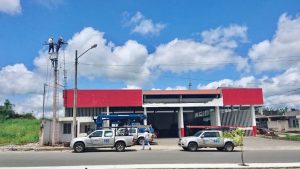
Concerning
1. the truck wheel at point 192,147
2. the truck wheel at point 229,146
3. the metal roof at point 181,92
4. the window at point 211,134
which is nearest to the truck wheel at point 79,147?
the truck wheel at point 192,147

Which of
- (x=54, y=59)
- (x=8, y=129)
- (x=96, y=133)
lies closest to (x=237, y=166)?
(x=96, y=133)

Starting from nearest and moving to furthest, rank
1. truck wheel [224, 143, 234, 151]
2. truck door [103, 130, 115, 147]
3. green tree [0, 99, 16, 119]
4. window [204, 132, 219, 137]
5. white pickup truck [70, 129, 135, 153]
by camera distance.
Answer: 1. white pickup truck [70, 129, 135, 153]
2. truck door [103, 130, 115, 147]
3. truck wheel [224, 143, 234, 151]
4. window [204, 132, 219, 137]
5. green tree [0, 99, 16, 119]

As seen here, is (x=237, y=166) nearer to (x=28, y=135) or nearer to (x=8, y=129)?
(x=28, y=135)

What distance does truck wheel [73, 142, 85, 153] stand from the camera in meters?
26.8

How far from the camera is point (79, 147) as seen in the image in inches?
1057

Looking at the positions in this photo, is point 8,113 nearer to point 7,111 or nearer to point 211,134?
point 7,111

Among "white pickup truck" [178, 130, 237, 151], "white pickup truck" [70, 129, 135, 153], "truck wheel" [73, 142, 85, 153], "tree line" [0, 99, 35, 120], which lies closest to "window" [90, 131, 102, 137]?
"white pickup truck" [70, 129, 135, 153]

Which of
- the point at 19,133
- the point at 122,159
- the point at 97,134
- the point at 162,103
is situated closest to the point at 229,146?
the point at 97,134

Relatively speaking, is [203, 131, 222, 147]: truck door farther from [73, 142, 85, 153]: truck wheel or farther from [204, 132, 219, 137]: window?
[73, 142, 85, 153]: truck wheel

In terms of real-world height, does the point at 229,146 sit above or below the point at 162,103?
below

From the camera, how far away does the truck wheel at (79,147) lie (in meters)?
26.8

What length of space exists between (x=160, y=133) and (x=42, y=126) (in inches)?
1119

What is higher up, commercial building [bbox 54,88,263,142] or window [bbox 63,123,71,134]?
commercial building [bbox 54,88,263,142]

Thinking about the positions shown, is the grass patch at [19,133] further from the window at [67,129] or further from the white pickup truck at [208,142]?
the white pickup truck at [208,142]
